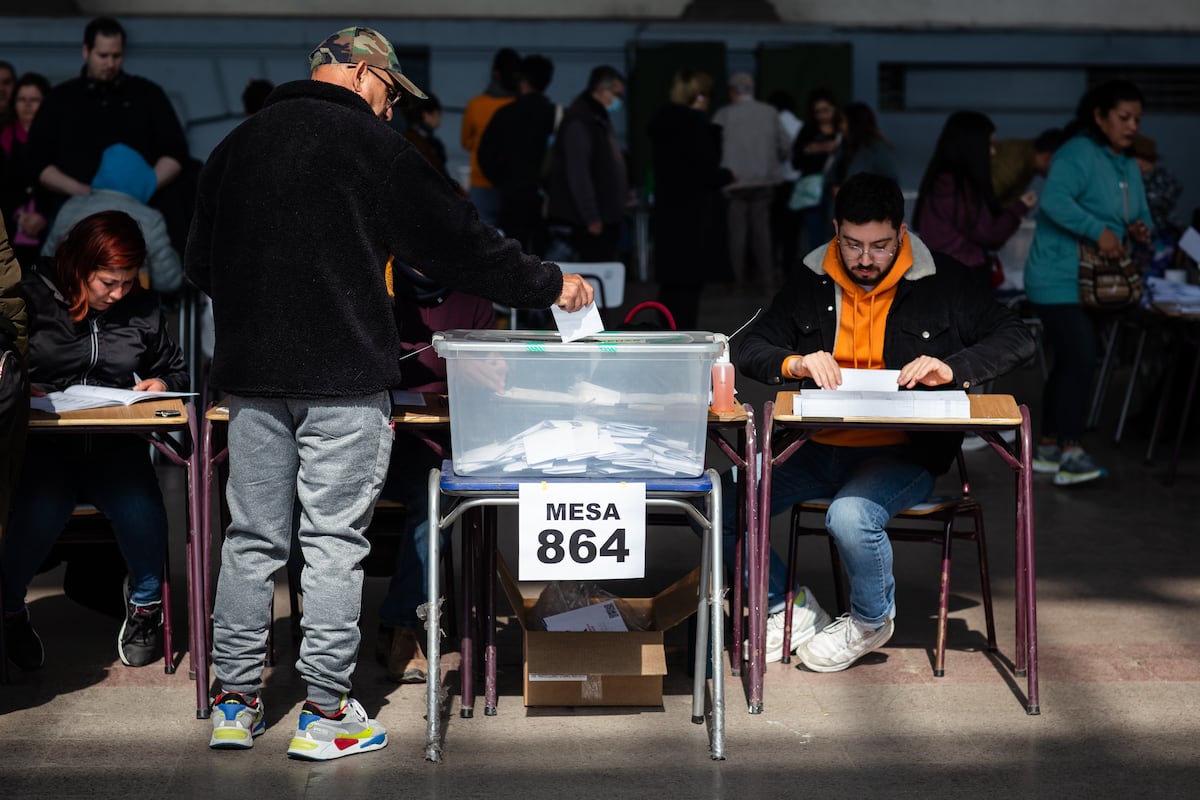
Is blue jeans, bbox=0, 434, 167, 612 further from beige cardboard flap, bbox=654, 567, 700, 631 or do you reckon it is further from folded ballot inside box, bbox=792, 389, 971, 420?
folded ballot inside box, bbox=792, 389, 971, 420

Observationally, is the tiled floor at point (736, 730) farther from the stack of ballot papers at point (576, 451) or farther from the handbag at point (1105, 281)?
the handbag at point (1105, 281)

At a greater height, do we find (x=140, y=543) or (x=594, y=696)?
(x=140, y=543)

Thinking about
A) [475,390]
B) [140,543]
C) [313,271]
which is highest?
[313,271]

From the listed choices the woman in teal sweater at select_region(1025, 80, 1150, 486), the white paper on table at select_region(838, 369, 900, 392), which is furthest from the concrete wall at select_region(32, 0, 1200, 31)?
the white paper on table at select_region(838, 369, 900, 392)

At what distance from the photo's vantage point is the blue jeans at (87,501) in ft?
13.8

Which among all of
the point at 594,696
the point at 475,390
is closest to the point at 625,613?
the point at 594,696

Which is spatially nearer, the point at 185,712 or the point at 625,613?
the point at 185,712

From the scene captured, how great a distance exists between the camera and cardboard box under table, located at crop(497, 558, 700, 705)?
3977 mm

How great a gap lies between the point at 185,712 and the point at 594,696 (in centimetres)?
105

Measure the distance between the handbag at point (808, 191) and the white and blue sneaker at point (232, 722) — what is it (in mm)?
8371

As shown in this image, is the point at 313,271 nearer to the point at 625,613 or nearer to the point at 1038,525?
the point at 625,613

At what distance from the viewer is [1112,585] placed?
5344 millimetres

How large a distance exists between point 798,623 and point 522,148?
526 centimetres

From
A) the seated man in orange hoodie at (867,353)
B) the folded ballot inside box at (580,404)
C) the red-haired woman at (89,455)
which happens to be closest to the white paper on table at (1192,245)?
the seated man in orange hoodie at (867,353)
